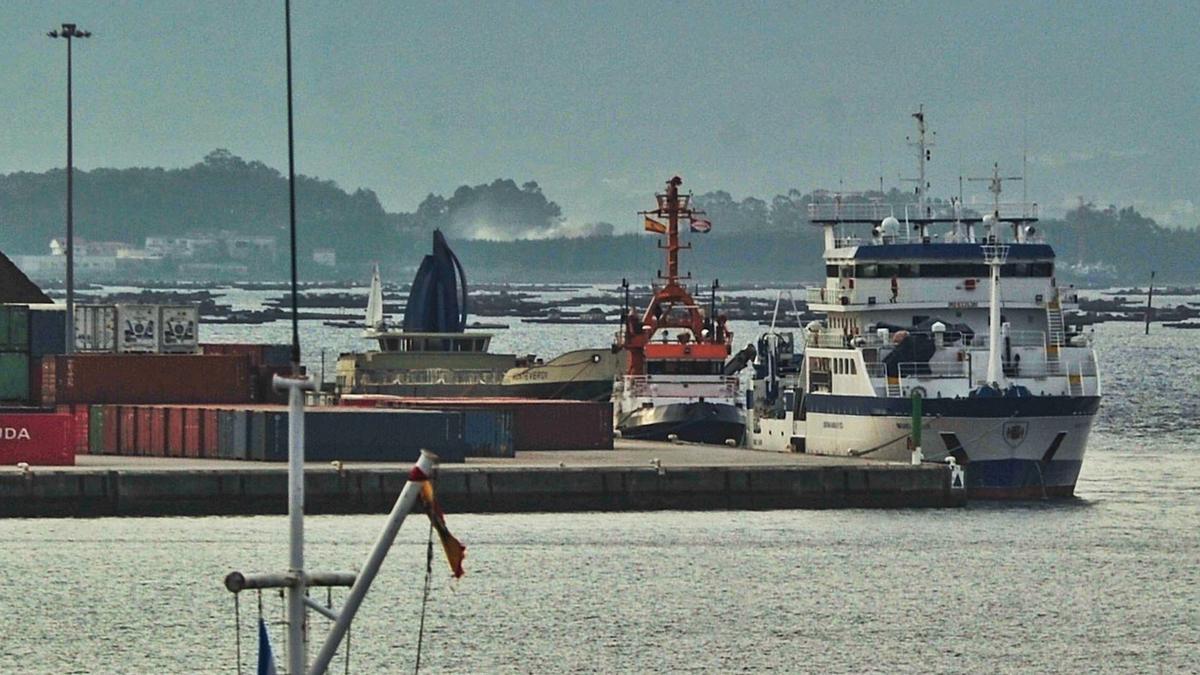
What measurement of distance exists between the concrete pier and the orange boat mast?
1225 cm

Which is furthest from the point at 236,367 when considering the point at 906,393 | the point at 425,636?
the point at 425,636

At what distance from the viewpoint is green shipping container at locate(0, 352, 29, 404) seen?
2879 inches

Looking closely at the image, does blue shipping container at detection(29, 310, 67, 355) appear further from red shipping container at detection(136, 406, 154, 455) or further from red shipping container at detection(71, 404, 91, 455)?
red shipping container at detection(136, 406, 154, 455)

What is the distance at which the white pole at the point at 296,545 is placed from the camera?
25625 millimetres

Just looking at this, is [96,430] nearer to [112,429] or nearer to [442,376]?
[112,429]

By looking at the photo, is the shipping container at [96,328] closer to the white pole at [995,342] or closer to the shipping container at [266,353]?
the shipping container at [266,353]

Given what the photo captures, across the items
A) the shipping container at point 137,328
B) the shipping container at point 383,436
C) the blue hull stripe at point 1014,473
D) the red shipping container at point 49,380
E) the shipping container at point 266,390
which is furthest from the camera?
the shipping container at point 137,328

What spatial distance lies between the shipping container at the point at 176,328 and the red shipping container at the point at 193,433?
25048 millimetres

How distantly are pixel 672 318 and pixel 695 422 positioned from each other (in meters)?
4.80

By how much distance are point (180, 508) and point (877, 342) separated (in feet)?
59.4

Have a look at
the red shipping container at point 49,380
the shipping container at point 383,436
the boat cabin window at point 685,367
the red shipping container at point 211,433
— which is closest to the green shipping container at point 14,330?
the red shipping container at point 49,380

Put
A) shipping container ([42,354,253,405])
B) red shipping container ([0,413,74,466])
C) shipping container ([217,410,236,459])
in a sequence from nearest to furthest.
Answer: red shipping container ([0,413,74,466])
shipping container ([217,410,236,459])
shipping container ([42,354,253,405])

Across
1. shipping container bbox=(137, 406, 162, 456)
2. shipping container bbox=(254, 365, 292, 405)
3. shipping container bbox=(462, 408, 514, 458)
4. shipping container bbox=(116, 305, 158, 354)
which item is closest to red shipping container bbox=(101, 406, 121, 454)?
shipping container bbox=(137, 406, 162, 456)

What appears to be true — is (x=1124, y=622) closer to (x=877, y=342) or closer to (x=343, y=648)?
(x=343, y=648)
